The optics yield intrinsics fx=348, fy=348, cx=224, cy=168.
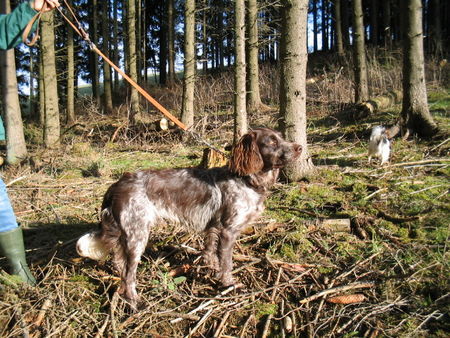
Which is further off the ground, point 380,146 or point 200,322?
point 380,146

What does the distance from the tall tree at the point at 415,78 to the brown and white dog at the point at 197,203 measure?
4921 millimetres

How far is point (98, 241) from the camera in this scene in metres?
3.47

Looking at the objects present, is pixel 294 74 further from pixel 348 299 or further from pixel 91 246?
pixel 91 246

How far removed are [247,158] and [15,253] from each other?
2.52 m

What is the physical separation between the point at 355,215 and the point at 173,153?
5.17 meters

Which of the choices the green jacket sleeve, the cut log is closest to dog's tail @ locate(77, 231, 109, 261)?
the green jacket sleeve

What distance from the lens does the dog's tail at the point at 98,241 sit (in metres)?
3.45

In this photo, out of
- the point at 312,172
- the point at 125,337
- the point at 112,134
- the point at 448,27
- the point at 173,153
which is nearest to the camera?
the point at 125,337

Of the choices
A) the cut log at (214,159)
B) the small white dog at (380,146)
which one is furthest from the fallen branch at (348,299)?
the small white dog at (380,146)

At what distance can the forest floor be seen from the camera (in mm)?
3006

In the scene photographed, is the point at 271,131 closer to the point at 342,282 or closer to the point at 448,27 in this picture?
the point at 342,282

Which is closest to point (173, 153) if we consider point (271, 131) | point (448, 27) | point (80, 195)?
point (80, 195)

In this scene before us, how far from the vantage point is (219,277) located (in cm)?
372

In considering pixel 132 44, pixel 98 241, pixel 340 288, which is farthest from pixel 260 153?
pixel 132 44
